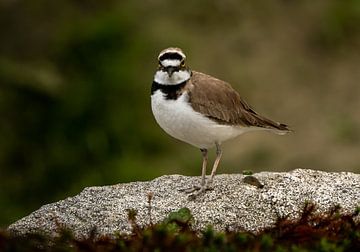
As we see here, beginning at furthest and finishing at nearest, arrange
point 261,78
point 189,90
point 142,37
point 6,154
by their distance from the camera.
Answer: point 261,78
point 142,37
point 6,154
point 189,90

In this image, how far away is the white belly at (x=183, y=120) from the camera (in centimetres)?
640

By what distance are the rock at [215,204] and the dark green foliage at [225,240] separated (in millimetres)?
777

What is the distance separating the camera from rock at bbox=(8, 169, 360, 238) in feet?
18.4

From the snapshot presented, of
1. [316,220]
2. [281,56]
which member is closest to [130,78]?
[281,56]

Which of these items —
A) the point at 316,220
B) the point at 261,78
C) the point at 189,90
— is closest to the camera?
the point at 316,220

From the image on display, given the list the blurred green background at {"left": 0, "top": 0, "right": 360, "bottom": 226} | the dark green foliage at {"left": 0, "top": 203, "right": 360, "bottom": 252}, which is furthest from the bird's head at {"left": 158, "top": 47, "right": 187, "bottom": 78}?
the blurred green background at {"left": 0, "top": 0, "right": 360, "bottom": 226}

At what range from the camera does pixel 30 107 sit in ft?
34.6

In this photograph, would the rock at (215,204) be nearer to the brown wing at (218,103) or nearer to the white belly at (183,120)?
the white belly at (183,120)

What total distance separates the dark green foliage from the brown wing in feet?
5.78

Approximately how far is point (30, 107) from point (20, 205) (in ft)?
3.53

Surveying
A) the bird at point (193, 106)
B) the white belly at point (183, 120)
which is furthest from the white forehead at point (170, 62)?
the white belly at point (183, 120)

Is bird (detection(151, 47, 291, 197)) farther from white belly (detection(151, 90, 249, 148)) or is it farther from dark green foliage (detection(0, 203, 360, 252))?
dark green foliage (detection(0, 203, 360, 252))

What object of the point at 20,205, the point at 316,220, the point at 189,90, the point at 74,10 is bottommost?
the point at 20,205

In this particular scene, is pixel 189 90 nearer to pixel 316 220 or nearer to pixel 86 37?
pixel 316 220
